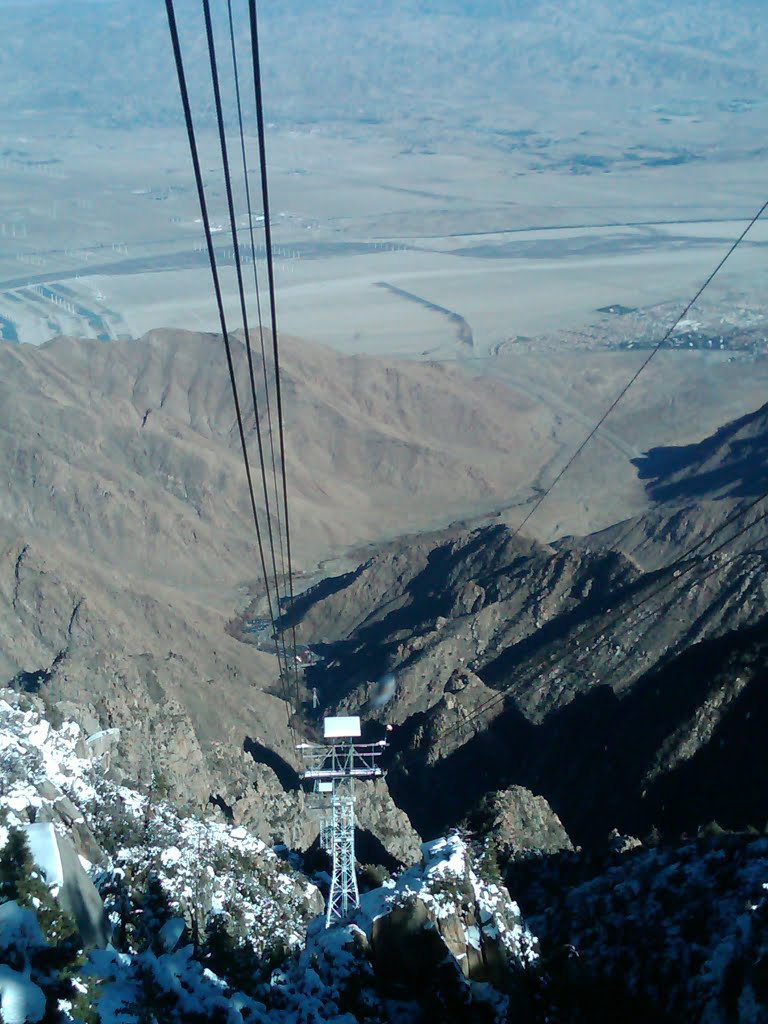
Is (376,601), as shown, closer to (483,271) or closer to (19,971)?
(19,971)

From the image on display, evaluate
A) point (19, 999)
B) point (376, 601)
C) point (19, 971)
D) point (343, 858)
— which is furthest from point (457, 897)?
point (376, 601)

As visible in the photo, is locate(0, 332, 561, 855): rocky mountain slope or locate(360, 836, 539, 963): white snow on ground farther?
locate(0, 332, 561, 855): rocky mountain slope

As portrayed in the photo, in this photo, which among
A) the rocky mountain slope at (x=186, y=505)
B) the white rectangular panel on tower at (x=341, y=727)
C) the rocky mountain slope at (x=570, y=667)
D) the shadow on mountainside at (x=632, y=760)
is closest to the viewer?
the white rectangular panel on tower at (x=341, y=727)

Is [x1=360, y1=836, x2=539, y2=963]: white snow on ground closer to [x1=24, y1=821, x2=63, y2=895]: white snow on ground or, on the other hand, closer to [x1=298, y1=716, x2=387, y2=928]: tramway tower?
[x1=298, y1=716, x2=387, y2=928]: tramway tower

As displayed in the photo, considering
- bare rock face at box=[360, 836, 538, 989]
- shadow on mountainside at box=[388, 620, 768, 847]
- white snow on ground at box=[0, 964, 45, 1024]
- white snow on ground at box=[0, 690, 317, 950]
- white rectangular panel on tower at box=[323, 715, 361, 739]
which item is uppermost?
shadow on mountainside at box=[388, 620, 768, 847]

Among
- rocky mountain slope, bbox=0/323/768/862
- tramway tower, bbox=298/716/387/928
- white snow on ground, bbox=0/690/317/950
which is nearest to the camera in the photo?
white snow on ground, bbox=0/690/317/950

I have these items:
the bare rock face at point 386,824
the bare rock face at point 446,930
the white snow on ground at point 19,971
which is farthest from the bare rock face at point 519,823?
the white snow on ground at point 19,971

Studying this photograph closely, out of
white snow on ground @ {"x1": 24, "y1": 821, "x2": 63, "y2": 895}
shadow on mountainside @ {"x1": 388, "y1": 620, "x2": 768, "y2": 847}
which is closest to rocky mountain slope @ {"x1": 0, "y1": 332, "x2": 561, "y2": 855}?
shadow on mountainside @ {"x1": 388, "y1": 620, "x2": 768, "y2": 847}

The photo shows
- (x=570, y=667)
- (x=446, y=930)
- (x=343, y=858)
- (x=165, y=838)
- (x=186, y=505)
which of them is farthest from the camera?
(x=186, y=505)

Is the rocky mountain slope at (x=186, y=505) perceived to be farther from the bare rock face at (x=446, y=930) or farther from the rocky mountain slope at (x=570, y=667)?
the bare rock face at (x=446, y=930)

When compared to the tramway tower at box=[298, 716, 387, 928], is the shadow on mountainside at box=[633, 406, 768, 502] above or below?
above

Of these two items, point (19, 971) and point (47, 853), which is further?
point (47, 853)

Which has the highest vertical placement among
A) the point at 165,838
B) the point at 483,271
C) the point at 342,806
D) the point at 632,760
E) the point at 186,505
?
the point at 483,271
